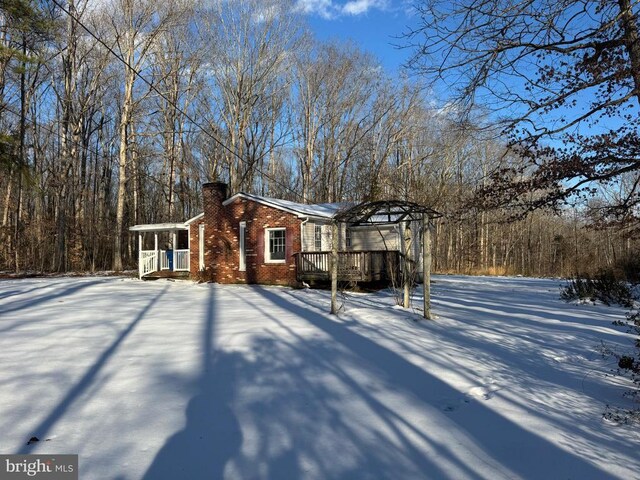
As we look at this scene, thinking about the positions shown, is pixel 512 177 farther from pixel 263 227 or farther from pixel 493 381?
pixel 263 227

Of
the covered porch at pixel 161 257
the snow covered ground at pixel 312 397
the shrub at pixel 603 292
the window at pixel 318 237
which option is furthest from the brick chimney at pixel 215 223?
the shrub at pixel 603 292

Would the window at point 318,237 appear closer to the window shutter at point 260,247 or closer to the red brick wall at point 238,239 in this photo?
the red brick wall at point 238,239

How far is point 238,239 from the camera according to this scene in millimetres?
18812

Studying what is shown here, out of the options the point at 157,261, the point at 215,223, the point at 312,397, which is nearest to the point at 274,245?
the point at 215,223

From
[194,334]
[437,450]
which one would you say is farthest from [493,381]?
[194,334]

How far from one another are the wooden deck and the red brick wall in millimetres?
682

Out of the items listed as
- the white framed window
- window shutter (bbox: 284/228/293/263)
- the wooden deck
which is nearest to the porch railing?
the white framed window

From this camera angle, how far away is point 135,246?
33.6m

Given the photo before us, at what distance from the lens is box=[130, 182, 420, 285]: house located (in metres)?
16.5

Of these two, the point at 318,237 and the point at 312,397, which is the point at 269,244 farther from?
the point at 312,397

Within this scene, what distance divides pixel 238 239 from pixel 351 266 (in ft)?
17.7

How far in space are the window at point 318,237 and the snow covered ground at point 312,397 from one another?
9376 mm

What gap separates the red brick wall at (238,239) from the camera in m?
17.7

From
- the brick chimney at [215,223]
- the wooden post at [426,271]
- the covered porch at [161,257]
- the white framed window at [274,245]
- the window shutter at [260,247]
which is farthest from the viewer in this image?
the covered porch at [161,257]
